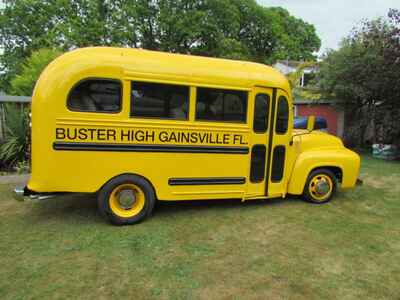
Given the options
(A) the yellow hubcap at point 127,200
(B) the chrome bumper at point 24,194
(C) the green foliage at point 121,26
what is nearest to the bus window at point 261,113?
(A) the yellow hubcap at point 127,200

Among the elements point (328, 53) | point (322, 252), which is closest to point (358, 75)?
point (328, 53)

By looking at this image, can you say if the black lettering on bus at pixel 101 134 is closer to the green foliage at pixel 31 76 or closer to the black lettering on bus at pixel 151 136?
the black lettering on bus at pixel 151 136

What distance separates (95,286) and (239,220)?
2.35m

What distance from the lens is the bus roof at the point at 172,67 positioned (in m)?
3.63

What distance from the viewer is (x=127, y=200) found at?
13.1 feet

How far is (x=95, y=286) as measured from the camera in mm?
2623

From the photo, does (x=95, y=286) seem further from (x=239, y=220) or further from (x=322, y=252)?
(x=322, y=252)

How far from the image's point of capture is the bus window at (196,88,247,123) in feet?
13.4

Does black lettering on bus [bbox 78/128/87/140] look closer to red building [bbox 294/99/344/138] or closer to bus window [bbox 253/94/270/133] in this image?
bus window [bbox 253/94/270/133]

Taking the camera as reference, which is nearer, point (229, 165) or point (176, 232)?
point (176, 232)

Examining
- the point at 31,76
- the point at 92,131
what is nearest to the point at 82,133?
the point at 92,131

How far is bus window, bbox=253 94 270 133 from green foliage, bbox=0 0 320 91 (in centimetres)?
1698

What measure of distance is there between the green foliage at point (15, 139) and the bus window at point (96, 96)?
15.1 feet

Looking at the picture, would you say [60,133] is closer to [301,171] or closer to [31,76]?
[301,171]
